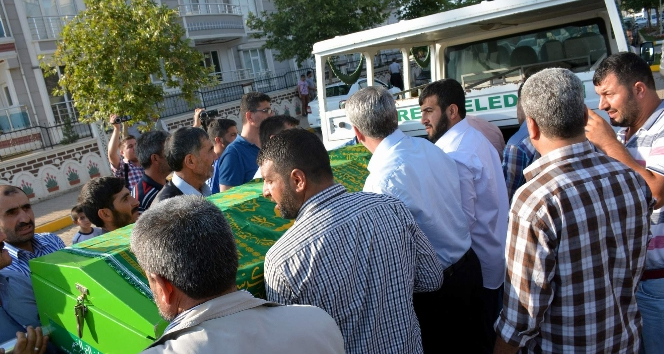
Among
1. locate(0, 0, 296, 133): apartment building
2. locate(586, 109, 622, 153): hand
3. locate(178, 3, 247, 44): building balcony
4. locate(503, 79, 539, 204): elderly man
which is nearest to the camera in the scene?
locate(586, 109, 622, 153): hand

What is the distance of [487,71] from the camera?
597cm

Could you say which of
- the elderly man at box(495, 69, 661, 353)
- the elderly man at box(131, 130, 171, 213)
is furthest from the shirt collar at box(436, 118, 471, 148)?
the elderly man at box(131, 130, 171, 213)

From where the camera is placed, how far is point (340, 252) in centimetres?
178

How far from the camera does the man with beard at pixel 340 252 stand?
5.73ft

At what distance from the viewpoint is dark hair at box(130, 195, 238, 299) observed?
53.4 inches

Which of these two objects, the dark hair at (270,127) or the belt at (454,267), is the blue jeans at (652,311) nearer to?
the belt at (454,267)

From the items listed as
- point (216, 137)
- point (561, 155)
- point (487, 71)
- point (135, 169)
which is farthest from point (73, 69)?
point (561, 155)

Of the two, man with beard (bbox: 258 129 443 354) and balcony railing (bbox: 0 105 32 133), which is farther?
balcony railing (bbox: 0 105 32 133)

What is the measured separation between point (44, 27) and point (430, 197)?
18601mm

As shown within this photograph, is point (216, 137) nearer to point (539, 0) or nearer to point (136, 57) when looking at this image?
point (539, 0)

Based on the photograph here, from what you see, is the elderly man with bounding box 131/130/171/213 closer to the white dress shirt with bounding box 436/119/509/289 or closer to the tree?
the white dress shirt with bounding box 436/119/509/289

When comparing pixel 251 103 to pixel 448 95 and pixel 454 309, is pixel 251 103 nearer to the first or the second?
pixel 448 95

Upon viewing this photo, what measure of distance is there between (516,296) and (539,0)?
3.32 meters

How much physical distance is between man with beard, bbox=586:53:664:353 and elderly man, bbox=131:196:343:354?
4.85 feet
